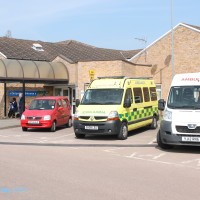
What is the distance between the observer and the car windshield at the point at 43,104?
19.6 metres

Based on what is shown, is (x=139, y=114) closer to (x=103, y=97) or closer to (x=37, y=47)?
(x=103, y=97)

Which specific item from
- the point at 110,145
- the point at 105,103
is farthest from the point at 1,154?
the point at 105,103

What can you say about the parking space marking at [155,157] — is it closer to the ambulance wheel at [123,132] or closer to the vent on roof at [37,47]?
the ambulance wheel at [123,132]

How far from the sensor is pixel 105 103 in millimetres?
15656

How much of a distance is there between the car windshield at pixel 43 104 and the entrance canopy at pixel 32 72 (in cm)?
695

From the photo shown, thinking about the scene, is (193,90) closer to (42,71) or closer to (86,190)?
(86,190)

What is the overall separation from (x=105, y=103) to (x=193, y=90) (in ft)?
12.8

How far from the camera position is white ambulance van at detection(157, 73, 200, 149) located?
11.8m

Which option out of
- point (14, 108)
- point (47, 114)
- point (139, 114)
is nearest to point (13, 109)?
point (14, 108)

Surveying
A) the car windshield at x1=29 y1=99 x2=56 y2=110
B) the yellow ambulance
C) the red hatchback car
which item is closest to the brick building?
the red hatchback car

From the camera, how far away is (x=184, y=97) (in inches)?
503

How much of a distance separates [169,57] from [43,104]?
1083 cm

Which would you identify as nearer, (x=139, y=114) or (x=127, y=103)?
(x=127, y=103)

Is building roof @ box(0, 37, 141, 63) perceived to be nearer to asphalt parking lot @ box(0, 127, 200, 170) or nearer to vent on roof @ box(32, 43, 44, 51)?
vent on roof @ box(32, 43, 44, 51)
